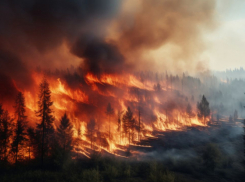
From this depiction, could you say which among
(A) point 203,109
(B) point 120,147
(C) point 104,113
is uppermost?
(A) point 203,109

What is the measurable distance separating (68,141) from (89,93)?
120 m

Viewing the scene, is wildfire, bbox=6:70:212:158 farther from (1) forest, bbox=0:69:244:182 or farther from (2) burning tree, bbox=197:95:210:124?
(2) burning tree, bbox=197:95:210:124

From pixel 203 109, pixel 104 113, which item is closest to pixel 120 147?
pixel 104 113

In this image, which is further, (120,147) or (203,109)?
(203,109)

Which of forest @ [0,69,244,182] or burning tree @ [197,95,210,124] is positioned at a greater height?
burning tree @ [197,95,210,124]

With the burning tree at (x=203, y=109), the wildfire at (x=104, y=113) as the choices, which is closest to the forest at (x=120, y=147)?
the burning tree at (x=203, y=109)

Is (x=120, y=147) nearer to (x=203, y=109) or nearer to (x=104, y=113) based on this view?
(x=104, y=113)

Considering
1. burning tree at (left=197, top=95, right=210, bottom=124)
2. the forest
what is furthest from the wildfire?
burning tree at (left=197, top=95, right=210, bottom=124)

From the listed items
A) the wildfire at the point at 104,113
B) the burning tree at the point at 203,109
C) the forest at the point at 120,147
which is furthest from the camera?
the burning tree at the point at 203,109

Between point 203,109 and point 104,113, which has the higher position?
point 203,109

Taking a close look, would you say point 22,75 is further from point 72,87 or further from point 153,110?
point 153,110

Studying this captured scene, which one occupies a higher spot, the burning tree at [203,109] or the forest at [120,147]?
the burning tree at [203,109]

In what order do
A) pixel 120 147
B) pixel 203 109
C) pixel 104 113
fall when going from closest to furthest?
1. pixel 120 147
2. pixel 203 109
3. pixel 104 113

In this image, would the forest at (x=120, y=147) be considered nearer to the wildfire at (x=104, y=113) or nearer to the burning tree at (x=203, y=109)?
the burning tree at (x=203, y=109)
